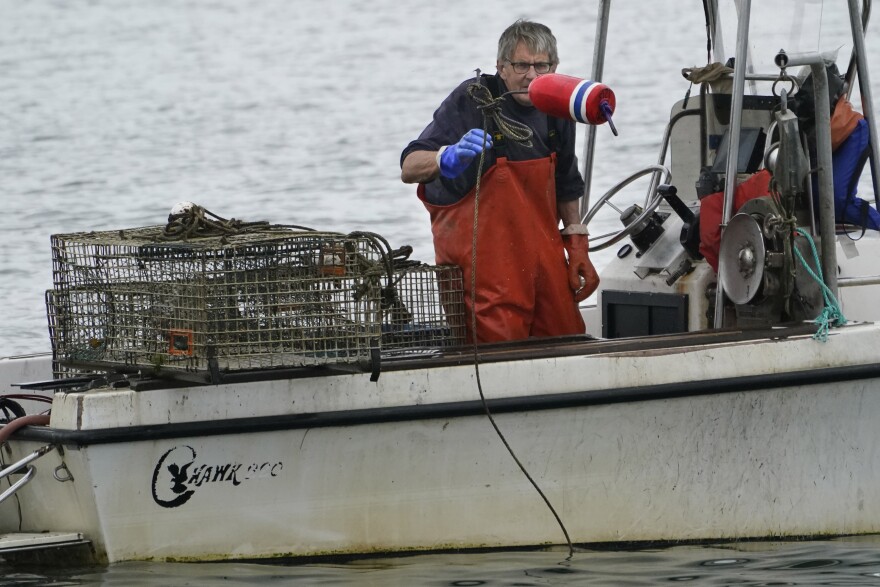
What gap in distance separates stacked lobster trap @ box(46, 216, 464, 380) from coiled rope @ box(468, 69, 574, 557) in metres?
0.35

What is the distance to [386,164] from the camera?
1781cm

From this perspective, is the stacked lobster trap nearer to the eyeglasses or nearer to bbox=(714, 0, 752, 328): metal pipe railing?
the eyeglasses

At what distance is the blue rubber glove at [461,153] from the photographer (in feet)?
17.8

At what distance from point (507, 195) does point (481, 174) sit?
0.53 feet

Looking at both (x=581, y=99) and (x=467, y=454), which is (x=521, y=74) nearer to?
(x=581, y=99)

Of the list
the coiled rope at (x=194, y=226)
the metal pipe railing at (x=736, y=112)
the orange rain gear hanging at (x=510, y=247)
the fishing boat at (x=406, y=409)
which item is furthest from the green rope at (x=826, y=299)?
the coiled rope at (x=194, y=226)

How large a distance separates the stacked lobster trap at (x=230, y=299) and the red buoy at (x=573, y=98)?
76 cm

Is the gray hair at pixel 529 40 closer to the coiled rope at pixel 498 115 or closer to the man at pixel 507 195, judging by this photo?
the man at pixel 507 195

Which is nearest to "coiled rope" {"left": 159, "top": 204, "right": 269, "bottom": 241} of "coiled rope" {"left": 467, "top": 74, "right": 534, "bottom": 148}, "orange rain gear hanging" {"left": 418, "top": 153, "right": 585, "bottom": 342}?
"orange rain gear hanging" {"left": 418, "top": 153, "right": 585, "bottom": 342}

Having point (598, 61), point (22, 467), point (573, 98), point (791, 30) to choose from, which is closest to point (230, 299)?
point (22, 467)

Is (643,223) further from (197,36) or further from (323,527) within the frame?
(197,36)

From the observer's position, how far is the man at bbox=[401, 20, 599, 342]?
5.74 metres

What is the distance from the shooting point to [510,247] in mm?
5824

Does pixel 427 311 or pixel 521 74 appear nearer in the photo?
pixel 521 74
